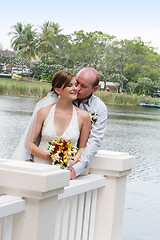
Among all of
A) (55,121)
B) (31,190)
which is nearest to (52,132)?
(55,121)

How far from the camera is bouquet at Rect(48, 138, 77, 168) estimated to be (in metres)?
2.73

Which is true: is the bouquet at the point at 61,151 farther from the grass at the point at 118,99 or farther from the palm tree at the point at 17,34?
the palm tree at the point at 17,34

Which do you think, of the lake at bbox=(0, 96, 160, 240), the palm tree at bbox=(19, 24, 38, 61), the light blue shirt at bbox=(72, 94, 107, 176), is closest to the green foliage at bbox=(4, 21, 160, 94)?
the palm tree at bbox=(19, 24, 38, 61)

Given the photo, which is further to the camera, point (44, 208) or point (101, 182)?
point (101, 182)

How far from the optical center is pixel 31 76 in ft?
263

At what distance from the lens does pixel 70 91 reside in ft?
9.33

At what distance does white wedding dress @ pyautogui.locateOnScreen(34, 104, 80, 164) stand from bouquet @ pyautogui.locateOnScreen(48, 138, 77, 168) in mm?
76

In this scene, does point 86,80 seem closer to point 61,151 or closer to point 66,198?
point 61,151

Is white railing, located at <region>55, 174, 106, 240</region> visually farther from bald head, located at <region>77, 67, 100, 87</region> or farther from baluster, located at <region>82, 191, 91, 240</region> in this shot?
bald head, located at <region>77, 67, 100, 87</region>

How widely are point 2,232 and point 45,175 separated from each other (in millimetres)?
304

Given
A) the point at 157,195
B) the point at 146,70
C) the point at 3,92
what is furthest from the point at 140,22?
the point at 157,195

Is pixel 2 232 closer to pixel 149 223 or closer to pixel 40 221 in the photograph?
pixel 40 221

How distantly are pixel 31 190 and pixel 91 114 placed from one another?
962mm

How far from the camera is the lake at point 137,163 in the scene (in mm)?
7003
